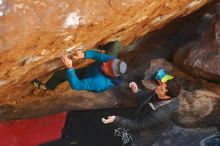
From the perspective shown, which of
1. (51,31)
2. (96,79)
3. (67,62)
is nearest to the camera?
(51,31)

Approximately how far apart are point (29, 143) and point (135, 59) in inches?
100

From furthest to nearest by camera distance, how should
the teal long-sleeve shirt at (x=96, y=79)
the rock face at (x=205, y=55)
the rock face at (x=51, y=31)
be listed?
the rock face at (x=205, y=55) < the teal long-sleeve shirt at (x=96, y=79) < the rock face at (x=51, y=31)

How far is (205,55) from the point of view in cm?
567

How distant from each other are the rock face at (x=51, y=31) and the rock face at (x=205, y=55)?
20.7 inches

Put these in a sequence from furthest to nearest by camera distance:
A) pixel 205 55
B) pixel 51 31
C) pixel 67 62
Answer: pixel 205 55 < pixel 67 62 < pixel 51 31

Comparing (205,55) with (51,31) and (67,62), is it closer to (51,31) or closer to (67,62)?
(67,62)

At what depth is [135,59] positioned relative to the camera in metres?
6.68

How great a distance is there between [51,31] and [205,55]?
2.74 metres

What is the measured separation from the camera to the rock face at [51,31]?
3.64 metres

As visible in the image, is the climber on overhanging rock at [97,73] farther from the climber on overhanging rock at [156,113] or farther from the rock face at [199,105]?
the rock face at [199,105]

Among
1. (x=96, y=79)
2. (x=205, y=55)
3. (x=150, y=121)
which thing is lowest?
(x=150, y=121)

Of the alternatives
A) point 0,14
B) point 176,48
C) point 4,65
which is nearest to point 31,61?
point 4,65

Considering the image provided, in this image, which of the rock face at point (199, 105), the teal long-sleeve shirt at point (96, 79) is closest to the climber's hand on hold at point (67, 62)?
the teal long-sleeve shirt at point (96, 79)

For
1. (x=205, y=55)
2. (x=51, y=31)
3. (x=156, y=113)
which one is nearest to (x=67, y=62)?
(x=51, y=31)
